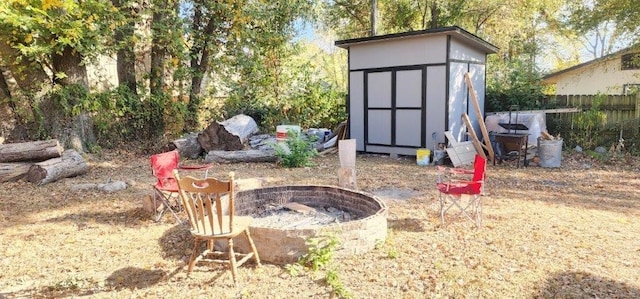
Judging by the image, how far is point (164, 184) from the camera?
4855 mm

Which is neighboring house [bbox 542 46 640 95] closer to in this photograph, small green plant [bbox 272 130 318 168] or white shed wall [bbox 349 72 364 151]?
white shed wall [bbox 349 72 364 151]

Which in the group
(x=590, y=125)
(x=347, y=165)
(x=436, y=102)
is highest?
(x=436, y=102)

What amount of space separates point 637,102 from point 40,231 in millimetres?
10456

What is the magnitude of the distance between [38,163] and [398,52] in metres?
6.79

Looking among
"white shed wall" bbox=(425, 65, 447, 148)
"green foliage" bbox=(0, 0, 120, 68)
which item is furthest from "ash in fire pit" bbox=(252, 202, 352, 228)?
"green foliage" bbox=(0, 0, 120, 68)

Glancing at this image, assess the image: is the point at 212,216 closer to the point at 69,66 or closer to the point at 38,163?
the point at 38,163

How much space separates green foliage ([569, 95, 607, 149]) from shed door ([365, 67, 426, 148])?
336cm

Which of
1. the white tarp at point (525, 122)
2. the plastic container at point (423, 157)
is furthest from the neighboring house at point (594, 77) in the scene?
the plastic container at point (423, 157)

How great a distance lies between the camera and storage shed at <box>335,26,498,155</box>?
8648 millimetres

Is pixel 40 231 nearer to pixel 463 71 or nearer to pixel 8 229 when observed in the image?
pixel 8 229

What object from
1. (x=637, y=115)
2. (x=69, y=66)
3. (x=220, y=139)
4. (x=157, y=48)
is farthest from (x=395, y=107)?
(x=69, y=66)

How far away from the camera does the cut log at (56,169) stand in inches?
263

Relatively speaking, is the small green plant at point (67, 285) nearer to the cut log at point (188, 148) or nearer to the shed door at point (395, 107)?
the cut log at point (188, 148)

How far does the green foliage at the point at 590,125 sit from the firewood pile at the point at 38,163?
9638 millimetres
